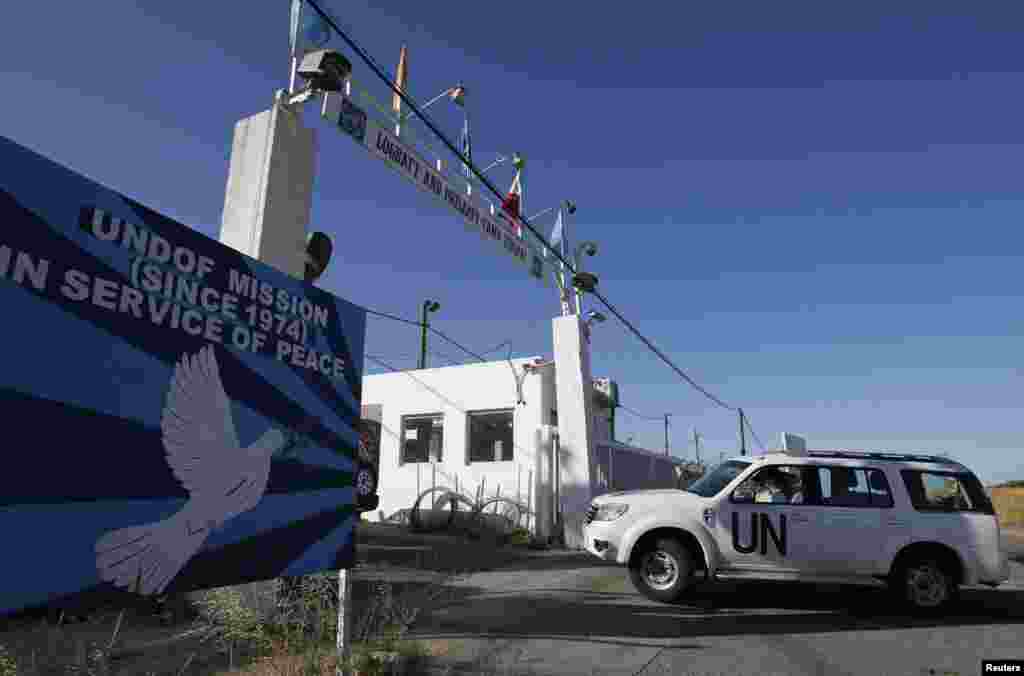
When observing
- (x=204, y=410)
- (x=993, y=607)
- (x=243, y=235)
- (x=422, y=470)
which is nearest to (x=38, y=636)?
(x=204, y=410)

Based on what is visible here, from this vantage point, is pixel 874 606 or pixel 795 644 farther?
pixel 874 606

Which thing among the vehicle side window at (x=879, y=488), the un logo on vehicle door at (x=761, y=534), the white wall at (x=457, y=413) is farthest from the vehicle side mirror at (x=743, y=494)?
the white wall at (x=457, y=413)

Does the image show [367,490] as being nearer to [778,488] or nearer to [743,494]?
[743,494]

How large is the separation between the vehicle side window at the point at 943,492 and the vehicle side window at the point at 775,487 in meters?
1.33

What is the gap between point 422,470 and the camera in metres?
18.3

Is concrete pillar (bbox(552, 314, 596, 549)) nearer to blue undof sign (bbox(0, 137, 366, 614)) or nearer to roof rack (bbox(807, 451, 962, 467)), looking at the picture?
roof rack (bbox(807, 451, 962, 467))

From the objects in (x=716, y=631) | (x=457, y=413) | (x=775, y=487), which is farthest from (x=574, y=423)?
(x=716, y=631)

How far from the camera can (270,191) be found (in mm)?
6871

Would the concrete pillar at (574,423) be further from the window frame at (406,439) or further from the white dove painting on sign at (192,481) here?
the white dove painting on sign at (192,481)

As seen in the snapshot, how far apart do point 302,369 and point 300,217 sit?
3.36m

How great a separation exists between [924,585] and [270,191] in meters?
8.90

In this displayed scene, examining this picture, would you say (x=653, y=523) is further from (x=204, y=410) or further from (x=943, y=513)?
(x=204, y=410)

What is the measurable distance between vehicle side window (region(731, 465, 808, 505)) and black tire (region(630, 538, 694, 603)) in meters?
0.98

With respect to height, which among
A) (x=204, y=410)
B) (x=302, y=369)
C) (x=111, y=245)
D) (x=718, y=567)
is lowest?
(x=718, y=567)
